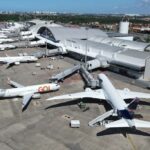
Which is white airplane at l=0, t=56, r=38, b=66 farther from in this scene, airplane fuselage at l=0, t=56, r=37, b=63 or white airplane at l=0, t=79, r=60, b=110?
white airplane at l=0, t=79, r=60, b=110

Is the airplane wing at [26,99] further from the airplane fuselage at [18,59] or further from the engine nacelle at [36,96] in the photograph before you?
the airplane fuselage at [18,59]

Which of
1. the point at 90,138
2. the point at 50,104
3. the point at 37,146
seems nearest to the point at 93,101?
the point at 50,104

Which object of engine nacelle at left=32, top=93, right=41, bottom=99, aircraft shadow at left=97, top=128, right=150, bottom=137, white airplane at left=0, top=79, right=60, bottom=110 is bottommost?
aircraft shadow at left=97, top=128, right=150, bottom=137

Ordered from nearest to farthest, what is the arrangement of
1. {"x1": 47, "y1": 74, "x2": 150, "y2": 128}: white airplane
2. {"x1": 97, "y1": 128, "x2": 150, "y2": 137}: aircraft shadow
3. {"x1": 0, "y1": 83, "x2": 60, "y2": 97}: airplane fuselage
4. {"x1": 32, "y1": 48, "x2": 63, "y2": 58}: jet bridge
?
1. {"x1": 47, "y1": 74, "x2": 150, "y2": 128}: white airplane
2. {"x1": 97, "y1": 128, "x2": 150, "y2": 137}: aircraft shadow
3. {"x1": 0, "y1": 83, "x2": 60, "y2": 97}: airplane fuselage
4. {"x1": 32, "y1": 48, "x2": 63, "y2": 58}: jet bridge

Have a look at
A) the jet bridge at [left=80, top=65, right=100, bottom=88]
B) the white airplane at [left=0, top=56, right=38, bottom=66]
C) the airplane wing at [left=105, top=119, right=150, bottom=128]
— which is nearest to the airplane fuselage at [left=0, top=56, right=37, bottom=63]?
the white airplane at [left=0, top=56, right=38, bottom=66]

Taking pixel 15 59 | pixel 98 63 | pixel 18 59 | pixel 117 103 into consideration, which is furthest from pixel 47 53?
pixel 117 103

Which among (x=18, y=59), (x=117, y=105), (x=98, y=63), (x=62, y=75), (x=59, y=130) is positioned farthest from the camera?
(x=18, y=59)

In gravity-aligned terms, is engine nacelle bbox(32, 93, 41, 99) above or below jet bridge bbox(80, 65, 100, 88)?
below

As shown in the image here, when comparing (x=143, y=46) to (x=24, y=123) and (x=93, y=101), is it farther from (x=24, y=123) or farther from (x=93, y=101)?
(x=24, y=123)

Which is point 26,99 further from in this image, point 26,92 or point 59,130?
point 59,130
